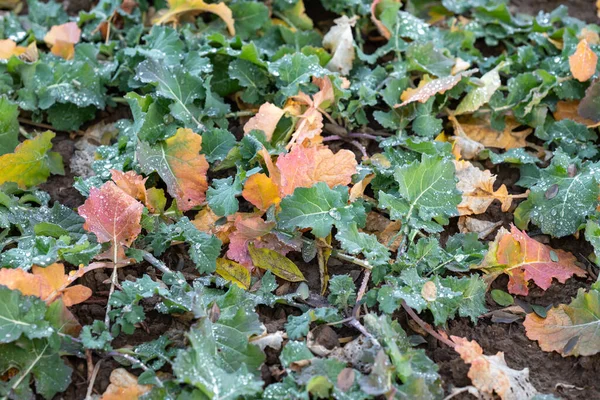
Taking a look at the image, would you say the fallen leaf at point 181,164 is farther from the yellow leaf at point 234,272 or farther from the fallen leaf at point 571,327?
the fallen leaf at point 571,327

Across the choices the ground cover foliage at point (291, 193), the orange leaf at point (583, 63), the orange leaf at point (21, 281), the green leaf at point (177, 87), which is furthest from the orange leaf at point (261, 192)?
the orange leaf at point (583, 63)

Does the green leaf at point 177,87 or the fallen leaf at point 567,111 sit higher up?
the green leaf at point 177,87

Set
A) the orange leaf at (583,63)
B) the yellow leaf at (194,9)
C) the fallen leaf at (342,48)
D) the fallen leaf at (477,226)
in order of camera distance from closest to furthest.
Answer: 1. the fallen leaf at (477,226)
2. the orange leaf at (583,63)
3. the fallen leaf at (342,48)
4. the yellow leaf at (194,9)

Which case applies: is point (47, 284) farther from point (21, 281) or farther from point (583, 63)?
point (583, 63)

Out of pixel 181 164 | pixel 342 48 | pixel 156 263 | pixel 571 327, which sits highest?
pixel 342 48

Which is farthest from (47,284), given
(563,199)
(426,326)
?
(563,199)

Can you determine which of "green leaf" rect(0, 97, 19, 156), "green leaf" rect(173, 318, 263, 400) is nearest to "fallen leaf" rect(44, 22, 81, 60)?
"green leaf" rect(0, 97, 19, 156)
